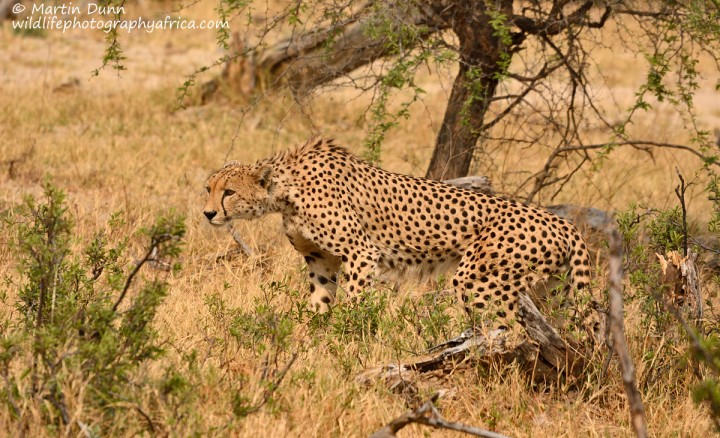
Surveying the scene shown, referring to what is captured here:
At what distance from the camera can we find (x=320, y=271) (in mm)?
6215

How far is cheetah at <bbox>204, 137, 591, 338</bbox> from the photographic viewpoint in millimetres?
5723

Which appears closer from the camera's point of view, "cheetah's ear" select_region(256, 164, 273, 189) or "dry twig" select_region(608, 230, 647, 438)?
"dry twig" select_region(608, 230, 647, 438)

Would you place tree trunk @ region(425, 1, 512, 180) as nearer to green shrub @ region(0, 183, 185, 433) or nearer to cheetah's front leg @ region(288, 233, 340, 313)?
cheetah's front leg @ region(288, 233, 340, 313)

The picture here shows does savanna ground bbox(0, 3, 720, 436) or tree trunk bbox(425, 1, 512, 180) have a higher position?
tree trunk bbox(425, 1, 512, 180)

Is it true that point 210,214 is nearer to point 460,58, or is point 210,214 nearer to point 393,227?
point 393,227

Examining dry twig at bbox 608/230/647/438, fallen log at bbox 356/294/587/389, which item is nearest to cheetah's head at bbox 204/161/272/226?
fallen log at bbox 356/294/587/389

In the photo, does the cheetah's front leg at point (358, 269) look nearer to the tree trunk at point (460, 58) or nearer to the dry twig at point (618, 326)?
the tree trunk at point (460, 58)

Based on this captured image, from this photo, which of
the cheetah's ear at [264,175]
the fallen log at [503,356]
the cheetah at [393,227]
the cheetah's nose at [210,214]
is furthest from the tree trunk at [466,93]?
the fallen log at [503,356]

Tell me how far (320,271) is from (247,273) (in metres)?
0.63

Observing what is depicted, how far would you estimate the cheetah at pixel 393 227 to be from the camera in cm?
572

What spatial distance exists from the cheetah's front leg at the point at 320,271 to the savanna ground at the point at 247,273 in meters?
0.16

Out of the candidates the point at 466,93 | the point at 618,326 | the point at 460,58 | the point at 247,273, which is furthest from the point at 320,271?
the point at 618,326

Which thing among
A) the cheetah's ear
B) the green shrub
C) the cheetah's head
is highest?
the cheetah's ear

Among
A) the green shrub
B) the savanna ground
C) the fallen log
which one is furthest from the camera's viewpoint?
the fallen log
